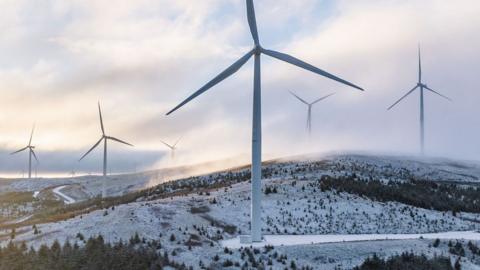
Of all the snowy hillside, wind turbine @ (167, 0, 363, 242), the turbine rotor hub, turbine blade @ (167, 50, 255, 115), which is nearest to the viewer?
the snowy hillside

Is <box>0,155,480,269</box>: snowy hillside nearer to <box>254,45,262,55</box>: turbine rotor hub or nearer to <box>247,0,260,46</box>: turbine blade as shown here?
<box>254,45,262,55</box>: turbine rotor hub

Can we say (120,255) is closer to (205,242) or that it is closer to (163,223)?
(205,242)

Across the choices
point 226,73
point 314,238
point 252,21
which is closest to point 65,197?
point 226,73

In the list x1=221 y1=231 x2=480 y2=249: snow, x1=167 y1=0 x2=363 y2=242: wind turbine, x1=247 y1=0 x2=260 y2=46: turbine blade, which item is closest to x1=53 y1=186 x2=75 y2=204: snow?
Answer: x1=221 y1=231 x2=480 y2=249: snow

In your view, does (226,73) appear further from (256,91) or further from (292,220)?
(292,220)

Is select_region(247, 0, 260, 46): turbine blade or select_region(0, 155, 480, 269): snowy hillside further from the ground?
select_region(247, 0, 260, 46): turbine blade

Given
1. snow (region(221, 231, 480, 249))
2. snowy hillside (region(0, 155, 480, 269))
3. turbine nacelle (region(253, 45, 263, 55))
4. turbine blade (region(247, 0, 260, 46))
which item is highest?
turbine blade (region(247, 0, 260, 46))

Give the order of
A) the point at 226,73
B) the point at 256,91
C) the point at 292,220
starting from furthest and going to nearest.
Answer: the point at 292,220 → the point at 226,73 → the point at 256,91

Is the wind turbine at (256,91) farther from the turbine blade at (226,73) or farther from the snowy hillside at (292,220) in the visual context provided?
the snowy hillside at (292,220)
